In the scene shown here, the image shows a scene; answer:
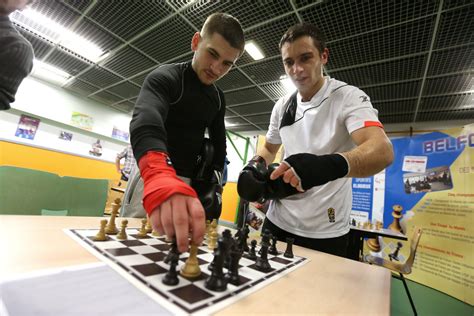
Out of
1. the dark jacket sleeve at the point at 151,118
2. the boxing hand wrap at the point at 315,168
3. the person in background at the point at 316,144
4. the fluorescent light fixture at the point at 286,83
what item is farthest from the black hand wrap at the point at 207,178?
the fluorescent light fixture at the point at 286,83

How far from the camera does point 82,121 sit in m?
5.70

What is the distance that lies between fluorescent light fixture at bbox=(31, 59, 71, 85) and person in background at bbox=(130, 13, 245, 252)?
4.85m

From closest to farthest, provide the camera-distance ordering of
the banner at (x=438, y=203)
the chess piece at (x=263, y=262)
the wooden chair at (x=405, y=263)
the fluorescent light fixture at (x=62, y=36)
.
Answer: the chess piece at (x=263, y=262) → the wooden chair at (x=405, y=263) → the banner at (x=438, y=203) → the fluorescent light fixture at (x=62, y=36)

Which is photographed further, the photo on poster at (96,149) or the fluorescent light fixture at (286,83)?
the photo on poster at (96,149)

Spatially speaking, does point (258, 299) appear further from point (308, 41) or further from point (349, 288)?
point (308, 41)

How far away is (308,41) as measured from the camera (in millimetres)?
1079

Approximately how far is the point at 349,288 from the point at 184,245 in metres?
0.41

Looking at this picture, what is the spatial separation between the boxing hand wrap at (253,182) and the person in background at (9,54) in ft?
2.94

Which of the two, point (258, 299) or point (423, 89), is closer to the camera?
point (258, 299)

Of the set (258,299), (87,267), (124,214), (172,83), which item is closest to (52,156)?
(124,214)

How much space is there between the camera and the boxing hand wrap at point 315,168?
0.61 meters

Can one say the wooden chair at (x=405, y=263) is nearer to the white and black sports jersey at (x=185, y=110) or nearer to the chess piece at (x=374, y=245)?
the chess piece at (x=374, y=245)

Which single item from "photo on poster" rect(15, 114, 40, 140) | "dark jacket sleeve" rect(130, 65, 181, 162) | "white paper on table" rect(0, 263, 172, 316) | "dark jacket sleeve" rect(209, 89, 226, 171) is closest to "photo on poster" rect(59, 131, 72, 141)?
"photo on poster" rect(15, 114, 40, 140)

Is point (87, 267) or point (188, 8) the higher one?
point (188, 8)
